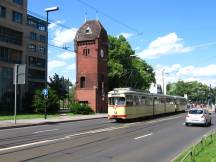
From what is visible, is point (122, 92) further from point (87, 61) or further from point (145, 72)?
point (145, 72)

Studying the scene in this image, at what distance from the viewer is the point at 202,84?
7579 inches

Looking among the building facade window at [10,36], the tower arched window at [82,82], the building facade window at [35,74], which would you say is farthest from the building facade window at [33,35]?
the building facade window at [10,36]

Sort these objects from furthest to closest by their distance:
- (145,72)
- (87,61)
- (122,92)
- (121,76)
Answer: (145,72)
(121,76)
(87,61)
(122,92)

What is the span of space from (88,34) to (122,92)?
1559 inches

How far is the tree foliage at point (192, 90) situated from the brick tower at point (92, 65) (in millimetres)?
101192

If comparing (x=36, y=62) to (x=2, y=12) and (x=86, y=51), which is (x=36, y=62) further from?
(x=2, y=12)

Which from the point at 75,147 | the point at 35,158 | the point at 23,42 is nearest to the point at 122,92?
the point at 75,147

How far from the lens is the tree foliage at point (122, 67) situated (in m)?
84.9

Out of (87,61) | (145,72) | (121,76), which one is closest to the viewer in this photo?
(87,61)

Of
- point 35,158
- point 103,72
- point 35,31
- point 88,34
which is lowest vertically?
→ point 35,158

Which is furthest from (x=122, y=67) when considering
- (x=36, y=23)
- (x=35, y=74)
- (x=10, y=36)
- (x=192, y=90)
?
(x=192, y=90)

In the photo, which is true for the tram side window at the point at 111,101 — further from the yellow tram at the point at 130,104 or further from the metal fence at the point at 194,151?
the metal fence at the point at 194,151

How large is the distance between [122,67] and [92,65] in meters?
10.2

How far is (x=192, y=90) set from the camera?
180 m
